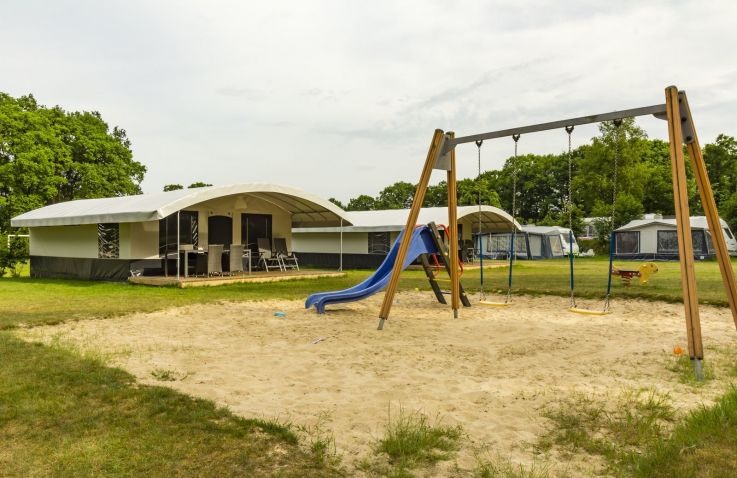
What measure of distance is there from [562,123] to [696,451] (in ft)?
14.4

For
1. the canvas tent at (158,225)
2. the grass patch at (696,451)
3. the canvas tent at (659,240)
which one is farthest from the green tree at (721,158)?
the grass patch at (696,451)

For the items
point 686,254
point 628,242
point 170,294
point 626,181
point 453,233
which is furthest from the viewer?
point 626,181

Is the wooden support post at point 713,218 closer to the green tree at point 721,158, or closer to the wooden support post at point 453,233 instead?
the wooden support post at point 453,233

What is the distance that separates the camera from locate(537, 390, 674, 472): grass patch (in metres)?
2.95

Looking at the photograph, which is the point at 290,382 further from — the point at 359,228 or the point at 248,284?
the point at 359,228

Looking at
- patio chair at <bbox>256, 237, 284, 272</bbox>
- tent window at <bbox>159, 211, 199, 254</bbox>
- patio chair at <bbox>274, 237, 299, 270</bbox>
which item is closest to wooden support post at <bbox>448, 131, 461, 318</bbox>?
patio chair at <bbox>256, 237, 284, 272</bbox>

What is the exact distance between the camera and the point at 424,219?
1955 centimetres

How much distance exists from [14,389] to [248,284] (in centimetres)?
920

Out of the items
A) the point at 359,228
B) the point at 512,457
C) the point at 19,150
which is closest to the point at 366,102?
the point at 359,228

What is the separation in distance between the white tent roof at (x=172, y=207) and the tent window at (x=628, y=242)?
1621 cm

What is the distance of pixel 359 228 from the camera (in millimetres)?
20500

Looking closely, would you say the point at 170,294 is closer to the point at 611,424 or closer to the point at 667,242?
the point at 611,424

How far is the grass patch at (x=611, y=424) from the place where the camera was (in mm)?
2948

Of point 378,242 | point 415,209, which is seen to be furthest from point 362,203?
point 415,209
